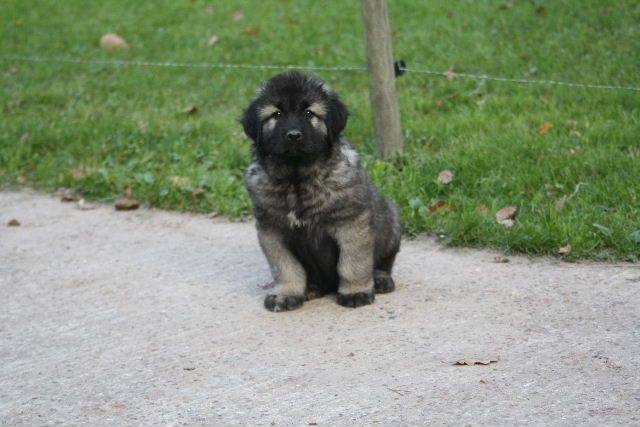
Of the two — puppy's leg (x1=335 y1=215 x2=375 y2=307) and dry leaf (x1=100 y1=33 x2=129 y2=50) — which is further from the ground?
dry leaf (x1=100 y1=33 x2=129 y2=50)

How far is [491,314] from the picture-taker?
518cm

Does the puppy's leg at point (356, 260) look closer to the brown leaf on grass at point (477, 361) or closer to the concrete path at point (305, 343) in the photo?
the concrete path at point (305, 343)

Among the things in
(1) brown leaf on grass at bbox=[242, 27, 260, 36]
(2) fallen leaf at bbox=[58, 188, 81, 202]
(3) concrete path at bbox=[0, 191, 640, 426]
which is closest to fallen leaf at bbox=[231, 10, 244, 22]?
(1) brown leaf on grass at bbox=[242, 27, 260, 36]

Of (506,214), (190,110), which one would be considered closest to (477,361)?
(506,214)

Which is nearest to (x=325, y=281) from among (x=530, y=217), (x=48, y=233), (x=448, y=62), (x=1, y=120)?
(x=530, y=217)

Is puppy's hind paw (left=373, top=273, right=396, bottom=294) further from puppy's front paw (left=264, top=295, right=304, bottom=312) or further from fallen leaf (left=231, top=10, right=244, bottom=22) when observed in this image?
Result: fallen leaf (left=231, top=10, right=244, bottom=22)

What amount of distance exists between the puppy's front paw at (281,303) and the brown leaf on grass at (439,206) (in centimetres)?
165

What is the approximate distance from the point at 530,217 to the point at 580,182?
1.85 feet

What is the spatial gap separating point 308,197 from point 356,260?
420mm

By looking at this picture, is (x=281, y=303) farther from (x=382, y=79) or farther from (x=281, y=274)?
(x=382, y=79)

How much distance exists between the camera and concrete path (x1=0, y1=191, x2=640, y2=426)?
4.18 m

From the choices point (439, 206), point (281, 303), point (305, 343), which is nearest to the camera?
point (305, 343)

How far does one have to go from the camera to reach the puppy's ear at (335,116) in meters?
5.50

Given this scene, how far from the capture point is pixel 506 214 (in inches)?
261
